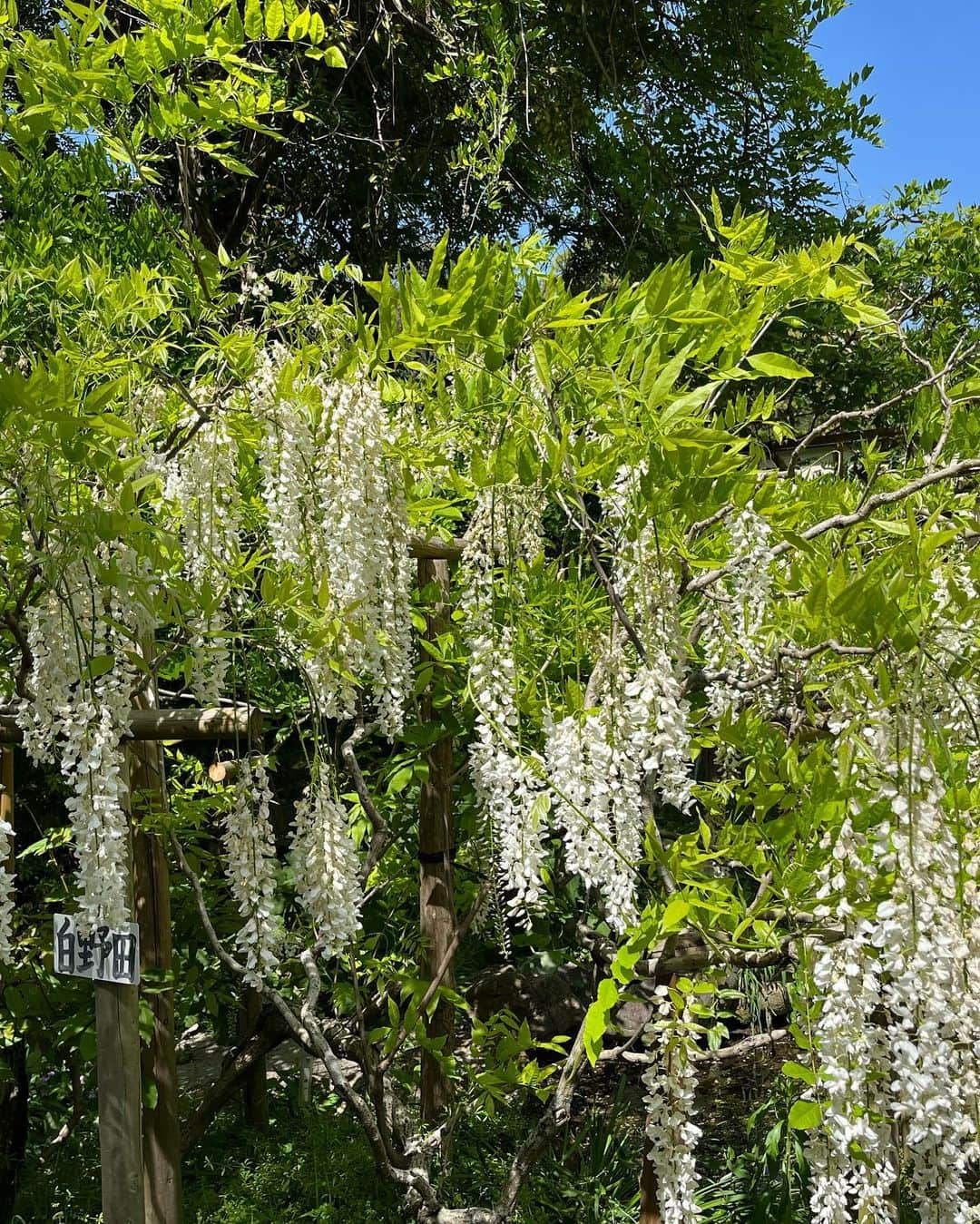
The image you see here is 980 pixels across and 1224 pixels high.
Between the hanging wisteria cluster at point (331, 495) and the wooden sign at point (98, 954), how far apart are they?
1.85 ft

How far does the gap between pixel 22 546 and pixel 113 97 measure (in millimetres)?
791

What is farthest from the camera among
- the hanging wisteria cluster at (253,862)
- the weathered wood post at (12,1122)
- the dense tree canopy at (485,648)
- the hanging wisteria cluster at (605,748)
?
the weathered wood post at (12,1122)

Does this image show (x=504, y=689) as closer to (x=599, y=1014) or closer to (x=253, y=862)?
(x=253, y=862)

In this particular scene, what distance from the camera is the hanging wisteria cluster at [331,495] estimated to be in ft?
7.04

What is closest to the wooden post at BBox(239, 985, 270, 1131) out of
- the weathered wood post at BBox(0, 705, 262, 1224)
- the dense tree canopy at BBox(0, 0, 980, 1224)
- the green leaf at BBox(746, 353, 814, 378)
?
the dense tree canopy at BBox(0, 0, 980, 1224)

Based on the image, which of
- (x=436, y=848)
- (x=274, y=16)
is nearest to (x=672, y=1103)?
(x=436, y=848)

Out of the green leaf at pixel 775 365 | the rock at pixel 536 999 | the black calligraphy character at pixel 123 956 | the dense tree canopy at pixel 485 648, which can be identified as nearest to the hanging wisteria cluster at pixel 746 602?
the dense tree canopy at pixel 485 648

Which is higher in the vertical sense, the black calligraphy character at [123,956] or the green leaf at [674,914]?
the black calligraphy character at [123,956]

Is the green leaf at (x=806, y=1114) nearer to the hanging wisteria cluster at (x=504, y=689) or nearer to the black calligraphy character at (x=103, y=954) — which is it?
the hanging wisteria cluster at (x=504, y=689)

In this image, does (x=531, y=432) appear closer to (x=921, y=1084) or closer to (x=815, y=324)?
(x=921, y=1084)

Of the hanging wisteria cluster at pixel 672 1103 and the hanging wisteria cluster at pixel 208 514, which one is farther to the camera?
the hanging wisteria cluster at pixel 208 514

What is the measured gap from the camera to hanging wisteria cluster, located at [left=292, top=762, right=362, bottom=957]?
212cm

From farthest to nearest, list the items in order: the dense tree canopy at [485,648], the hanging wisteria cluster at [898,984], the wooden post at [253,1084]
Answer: the wooden post at [253,1084], the dense tree canopy at [485,648], the hanging wisteria cluster at [898,984]

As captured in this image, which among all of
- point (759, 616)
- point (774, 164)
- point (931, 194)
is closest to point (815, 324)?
point (774, 164)
